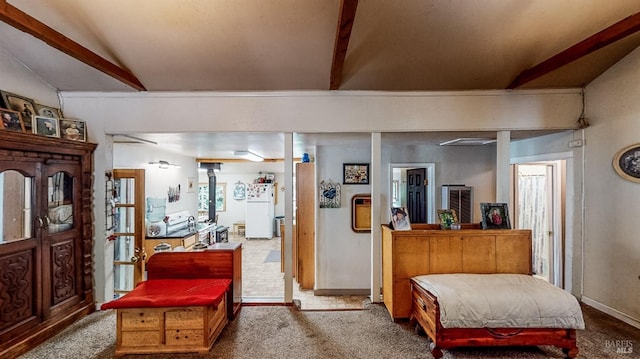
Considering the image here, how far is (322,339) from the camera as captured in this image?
2.43 meters

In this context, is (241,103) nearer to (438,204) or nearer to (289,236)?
(289,236)

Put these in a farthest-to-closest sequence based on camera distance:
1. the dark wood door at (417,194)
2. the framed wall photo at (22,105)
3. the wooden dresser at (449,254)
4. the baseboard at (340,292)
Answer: the dark wood door at (417,194), the baseboard at (340,292), the wooden dresser at (449,254), the framed wall photo at (22,105)

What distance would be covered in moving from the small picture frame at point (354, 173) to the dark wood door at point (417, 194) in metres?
1.02

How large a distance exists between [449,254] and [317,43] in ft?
7.72

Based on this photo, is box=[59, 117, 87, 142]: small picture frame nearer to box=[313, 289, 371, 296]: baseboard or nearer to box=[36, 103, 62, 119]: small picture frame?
box=[36, 103, 62, 119]: small picture frame

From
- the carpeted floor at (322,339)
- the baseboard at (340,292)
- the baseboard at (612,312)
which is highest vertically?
the baseboard at (612,312)

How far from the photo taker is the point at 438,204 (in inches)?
180

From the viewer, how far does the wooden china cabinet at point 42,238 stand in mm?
2236

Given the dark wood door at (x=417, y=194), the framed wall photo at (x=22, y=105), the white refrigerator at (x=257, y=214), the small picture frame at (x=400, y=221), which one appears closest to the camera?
the framed wall photo at (x=22, y=105)

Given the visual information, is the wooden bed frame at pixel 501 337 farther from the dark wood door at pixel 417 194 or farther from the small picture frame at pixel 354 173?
the dark wood door at pixel 417 194

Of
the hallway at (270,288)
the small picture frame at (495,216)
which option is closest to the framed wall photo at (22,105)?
the hallway at (270,288)

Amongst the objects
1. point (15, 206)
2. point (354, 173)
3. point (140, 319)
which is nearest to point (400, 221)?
point (354, 173)

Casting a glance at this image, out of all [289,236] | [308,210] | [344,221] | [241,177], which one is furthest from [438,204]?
[241,177]

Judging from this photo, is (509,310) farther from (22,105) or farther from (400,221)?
(22,105)
